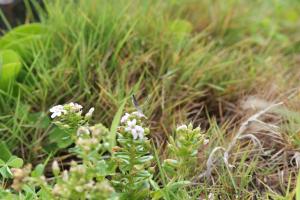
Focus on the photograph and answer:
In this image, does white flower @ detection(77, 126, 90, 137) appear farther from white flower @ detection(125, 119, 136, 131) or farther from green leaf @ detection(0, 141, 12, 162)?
green leaf @ detection(0, 141, 12, 162)

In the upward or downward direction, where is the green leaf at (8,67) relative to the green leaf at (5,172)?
upward

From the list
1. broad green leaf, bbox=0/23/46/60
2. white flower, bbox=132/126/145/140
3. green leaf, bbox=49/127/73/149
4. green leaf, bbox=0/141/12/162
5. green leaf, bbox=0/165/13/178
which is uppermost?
broad green leaf, bbox=0/23/46/60

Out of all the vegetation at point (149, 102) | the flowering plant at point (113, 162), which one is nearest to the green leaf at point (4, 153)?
the vegetation at point (149, 102)

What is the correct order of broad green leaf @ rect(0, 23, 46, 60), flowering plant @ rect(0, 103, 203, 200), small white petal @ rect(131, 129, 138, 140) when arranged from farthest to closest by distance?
broad green leaf @ rect(0, 23, 46, 60)
small white petal @ rect(131, 129, 138, 140)
flowering plant @ rect(0, 103, 203, 200)

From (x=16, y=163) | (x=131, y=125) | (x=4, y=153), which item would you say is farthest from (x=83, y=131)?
(x=4, y=153)

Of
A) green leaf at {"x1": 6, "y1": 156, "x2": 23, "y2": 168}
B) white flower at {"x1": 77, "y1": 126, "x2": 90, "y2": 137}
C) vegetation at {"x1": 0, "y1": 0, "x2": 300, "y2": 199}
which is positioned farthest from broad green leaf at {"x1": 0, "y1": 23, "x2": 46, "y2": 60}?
white flower at {"x1": 77, "y1": 126, "x2": 90, "y2": 137}

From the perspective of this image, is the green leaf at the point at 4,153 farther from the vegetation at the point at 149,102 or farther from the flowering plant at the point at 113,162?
the flowering plant at the point at 113,162

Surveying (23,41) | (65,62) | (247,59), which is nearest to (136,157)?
(65,62)
